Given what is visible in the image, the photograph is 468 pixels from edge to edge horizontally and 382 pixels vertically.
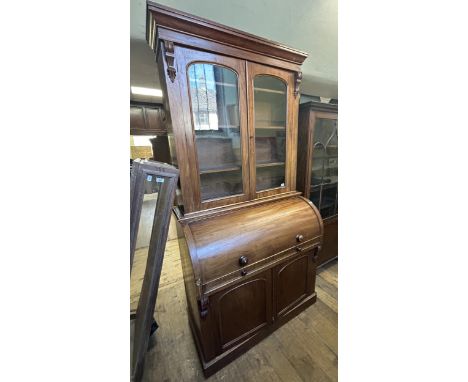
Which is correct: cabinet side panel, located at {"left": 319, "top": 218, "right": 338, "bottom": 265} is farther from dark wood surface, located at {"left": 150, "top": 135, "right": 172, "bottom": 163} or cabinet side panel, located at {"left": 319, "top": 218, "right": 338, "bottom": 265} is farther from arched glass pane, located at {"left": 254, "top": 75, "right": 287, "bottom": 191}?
dark wood surface, located at {"left": 150, "top": 135, "right": 172, "bottom": 163}

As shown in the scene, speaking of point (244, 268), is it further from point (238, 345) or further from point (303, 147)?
point (303, 147)

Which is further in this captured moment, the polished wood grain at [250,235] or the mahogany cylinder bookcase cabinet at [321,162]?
the mahogany cylinder bookcase cabinet at [321,162]

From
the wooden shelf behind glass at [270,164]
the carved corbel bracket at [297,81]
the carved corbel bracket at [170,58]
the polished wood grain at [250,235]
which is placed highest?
the carved corbel bracket at [297,81]

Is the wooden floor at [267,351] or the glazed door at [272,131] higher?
the glazed door at [272,131]

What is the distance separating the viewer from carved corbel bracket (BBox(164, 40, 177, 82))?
0.90 metres

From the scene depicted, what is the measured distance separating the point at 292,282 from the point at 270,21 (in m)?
1.82

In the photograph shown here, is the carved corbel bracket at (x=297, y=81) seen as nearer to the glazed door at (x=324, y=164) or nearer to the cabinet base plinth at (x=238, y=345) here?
the glazed door at (x=324, y=164)

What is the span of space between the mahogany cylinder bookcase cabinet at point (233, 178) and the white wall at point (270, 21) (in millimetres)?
141

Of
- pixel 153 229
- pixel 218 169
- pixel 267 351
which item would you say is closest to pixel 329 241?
pixel 267 351

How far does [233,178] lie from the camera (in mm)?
1305

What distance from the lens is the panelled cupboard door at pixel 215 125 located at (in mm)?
1029

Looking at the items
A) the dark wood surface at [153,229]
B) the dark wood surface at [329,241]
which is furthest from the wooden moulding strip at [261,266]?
the dark wood surface at [329,241]
